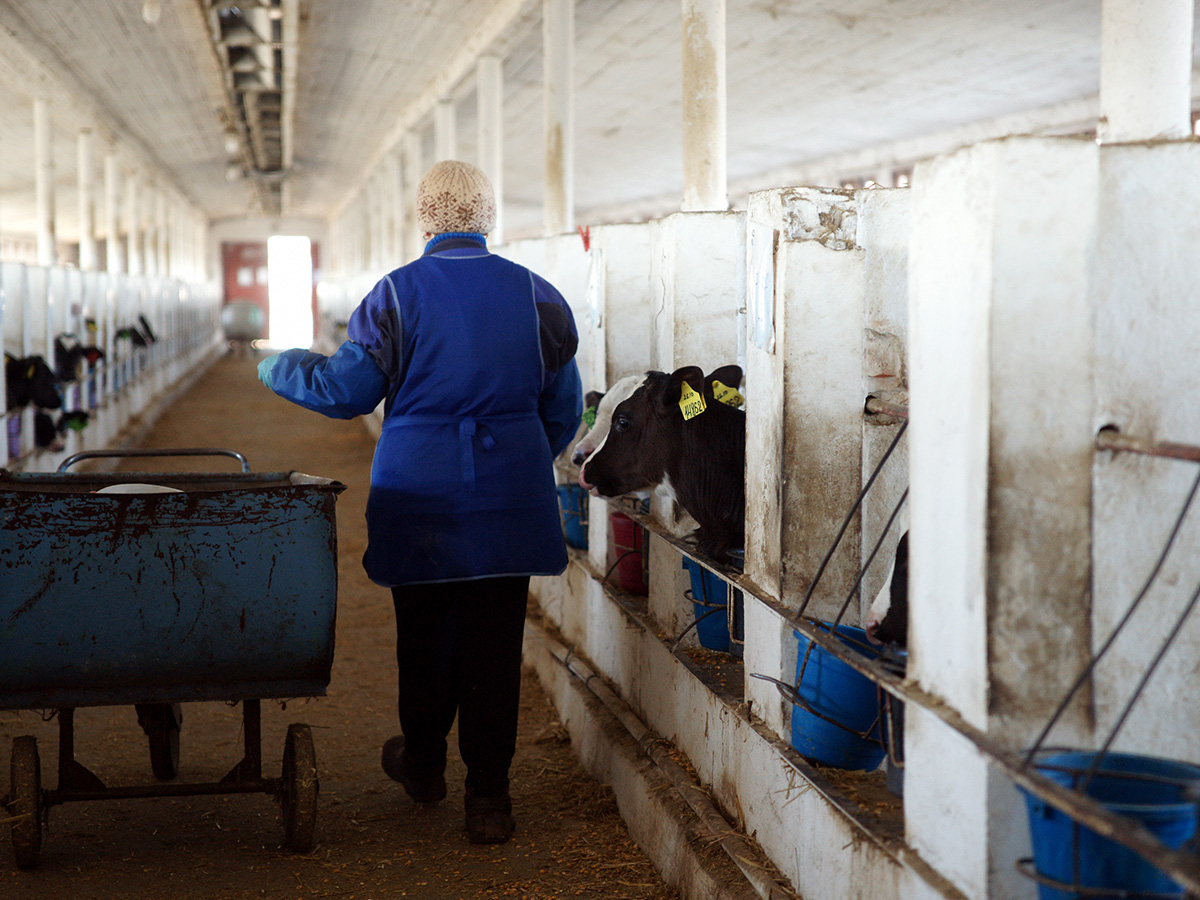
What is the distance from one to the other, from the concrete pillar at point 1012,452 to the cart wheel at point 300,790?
198 cm

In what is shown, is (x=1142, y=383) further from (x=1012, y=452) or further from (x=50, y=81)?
(x=50, y=81)

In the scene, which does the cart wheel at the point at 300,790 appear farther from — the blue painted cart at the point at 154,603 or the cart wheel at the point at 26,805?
the cart wheel at the point at 26,805

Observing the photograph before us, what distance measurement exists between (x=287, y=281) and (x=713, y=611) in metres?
41.1

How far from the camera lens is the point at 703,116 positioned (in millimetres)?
5809

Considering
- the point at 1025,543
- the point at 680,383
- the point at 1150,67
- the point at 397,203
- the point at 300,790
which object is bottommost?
the point at 300,790

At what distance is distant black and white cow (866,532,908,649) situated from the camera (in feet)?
8.61

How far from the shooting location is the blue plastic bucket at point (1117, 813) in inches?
67.2

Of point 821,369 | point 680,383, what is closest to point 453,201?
point 680,383

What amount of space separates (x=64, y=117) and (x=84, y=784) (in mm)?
15109

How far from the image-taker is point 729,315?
4.26m

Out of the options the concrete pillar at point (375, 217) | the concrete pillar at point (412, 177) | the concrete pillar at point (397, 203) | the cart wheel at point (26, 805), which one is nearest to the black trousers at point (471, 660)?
the cart wheel at point (26, 805)

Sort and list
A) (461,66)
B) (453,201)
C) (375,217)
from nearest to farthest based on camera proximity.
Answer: (453,201)
(461,66)
(375,217)

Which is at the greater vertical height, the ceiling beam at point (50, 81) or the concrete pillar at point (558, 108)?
the ceiling beam at point (50, 81)

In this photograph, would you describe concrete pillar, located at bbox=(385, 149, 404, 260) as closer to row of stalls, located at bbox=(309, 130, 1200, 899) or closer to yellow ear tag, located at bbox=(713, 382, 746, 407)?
yellow ear tag, located at bbox=(713, 382, 746, 407)
